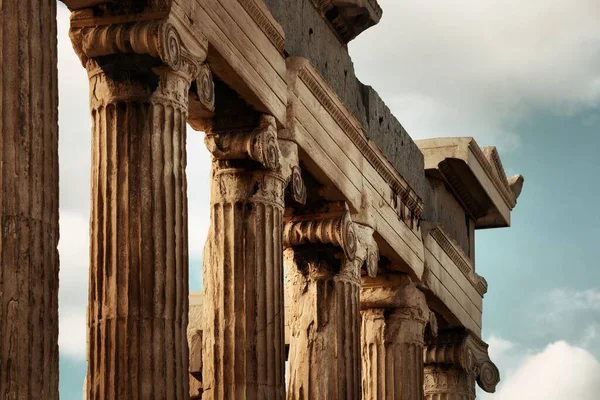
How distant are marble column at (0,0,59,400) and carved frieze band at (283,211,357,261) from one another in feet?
26.2

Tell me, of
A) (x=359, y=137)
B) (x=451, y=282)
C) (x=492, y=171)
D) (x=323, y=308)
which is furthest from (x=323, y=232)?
(x=492, y=171)

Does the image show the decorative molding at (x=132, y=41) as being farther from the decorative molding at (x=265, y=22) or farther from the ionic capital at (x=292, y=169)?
the ionic capital at (x=292, y=169)

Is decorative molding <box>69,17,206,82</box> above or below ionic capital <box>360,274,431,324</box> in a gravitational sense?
above

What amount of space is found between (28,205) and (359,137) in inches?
369

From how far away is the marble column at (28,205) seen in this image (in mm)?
12859

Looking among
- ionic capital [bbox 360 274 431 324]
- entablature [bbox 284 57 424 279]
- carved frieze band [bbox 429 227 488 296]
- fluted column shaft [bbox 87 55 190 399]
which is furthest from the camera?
carved frieze band [bbox 429 227 488 296]

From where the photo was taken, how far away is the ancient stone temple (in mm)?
13297

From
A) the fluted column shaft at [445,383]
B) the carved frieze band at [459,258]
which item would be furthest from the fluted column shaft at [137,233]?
the fluted column shaft at [445,383]

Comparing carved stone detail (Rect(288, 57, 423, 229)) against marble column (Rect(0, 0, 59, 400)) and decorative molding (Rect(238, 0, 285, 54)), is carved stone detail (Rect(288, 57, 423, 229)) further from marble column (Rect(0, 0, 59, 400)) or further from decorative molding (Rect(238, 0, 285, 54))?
marble column (Rect(0, 0, 59, 400))

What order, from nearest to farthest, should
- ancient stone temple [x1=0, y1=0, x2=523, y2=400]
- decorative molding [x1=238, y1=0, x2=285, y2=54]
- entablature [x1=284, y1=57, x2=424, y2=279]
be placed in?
1. ancient stone temple [x1=0, y1=0, x2=523, y2=400]
2. decorative molding [x1=238, y1=0, x2=285, y2=54]
3. entablature [x1=284, y1=57, x2=424, y2=279]

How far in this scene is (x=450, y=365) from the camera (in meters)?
27.8

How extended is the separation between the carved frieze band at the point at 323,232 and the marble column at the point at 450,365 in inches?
255

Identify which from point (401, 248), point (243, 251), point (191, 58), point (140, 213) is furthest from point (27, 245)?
point (401, 248)

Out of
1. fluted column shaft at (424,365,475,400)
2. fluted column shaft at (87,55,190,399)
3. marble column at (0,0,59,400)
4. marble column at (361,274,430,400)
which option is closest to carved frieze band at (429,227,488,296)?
fluted column shaft at (424,365,475,400)
